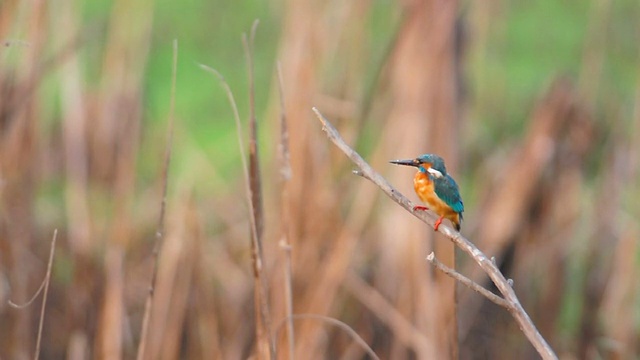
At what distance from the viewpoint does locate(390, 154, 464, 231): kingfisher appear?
96 centimetres

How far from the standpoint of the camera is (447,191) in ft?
3.18

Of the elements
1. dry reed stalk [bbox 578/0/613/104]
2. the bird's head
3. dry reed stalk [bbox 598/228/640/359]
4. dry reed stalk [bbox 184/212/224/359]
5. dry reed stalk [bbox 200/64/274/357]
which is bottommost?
dry reed stalk [bbox 184/212/224/359]

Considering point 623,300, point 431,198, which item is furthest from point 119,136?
point 431,198

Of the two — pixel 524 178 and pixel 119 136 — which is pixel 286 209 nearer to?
pixel 524 178

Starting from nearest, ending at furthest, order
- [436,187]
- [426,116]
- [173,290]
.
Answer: [436,187]
[426,116]
[173,290]

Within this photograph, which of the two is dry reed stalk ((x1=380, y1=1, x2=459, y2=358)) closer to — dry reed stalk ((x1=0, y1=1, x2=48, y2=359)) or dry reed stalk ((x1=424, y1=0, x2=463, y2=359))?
dry reed stalk ((x1=424, y1=0, x2=463, y2=359))

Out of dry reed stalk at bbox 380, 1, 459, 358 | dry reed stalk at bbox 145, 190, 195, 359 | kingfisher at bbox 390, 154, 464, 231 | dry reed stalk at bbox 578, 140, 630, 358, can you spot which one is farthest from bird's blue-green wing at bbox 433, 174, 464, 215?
dry reed stalk at bbox 578, 140, 630, 358

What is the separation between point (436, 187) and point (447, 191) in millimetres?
13

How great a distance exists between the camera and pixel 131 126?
2254 millimetres

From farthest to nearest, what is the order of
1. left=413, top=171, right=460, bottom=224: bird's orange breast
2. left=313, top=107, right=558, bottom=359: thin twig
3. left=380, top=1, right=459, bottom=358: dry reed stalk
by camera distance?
left=380, top=1, right=459, bottom=358: dry reed stalk
left=413, top=171, right=460, bottom=224: bird's orange breast
left=313, top=107, right=558, bottom=359: thin twig

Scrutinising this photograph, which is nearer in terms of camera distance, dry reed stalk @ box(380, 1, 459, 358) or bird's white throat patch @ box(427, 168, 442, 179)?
bird's white throat patch @ box(427, 168, 442, 179)

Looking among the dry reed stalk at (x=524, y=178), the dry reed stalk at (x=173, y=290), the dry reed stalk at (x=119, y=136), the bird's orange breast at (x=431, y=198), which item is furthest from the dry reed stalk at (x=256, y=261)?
the dry reed stalk at (x=524, y=178)

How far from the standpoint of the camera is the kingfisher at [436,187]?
3.14 feet

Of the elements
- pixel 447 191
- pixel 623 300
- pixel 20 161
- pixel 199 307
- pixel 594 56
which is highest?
pixel 594 56
